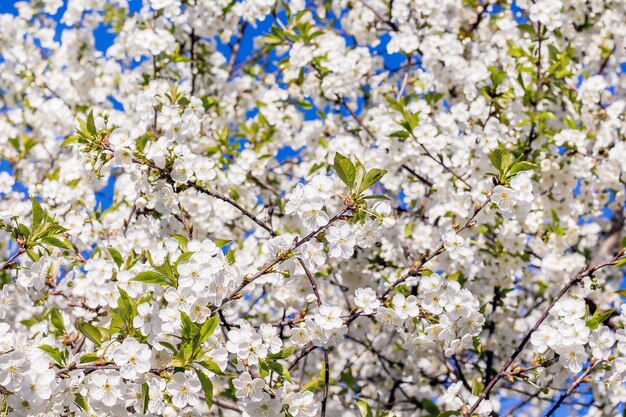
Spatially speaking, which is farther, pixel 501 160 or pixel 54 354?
pixel 501 160

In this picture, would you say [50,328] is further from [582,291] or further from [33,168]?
[582,291]

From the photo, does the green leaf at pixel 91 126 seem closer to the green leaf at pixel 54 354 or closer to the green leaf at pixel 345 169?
the green leaf at pixel 54 354

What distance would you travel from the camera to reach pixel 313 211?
286 cm

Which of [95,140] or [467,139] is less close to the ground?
[467,139]

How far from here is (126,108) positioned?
615 cm

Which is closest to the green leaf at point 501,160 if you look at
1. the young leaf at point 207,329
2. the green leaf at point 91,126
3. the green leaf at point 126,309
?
the young leaf at point 207,329

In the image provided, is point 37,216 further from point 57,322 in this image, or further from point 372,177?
point 372,177

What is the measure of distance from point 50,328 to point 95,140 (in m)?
1.51

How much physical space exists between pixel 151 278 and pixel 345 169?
957 mm

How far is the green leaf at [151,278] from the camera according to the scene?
2.77m

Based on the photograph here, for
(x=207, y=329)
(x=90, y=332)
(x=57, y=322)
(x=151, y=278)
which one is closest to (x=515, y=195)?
(x=207, y=329)

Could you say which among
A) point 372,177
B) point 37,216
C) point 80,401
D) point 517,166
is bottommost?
point 80,401

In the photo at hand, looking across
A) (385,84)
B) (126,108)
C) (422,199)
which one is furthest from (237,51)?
(422,199)

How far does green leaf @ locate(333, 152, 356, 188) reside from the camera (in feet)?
9.04
